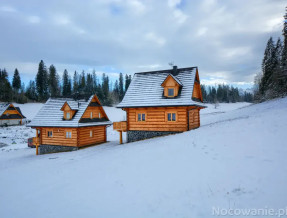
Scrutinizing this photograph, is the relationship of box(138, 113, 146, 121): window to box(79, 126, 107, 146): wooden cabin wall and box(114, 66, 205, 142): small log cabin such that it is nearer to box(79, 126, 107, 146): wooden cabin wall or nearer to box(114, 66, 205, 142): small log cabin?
box(114, 66, 205, 142): small log cabin

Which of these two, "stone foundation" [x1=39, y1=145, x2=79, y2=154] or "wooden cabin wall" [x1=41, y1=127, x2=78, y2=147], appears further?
"stone foundation" [x1=39, y1=145, x2=79, y2=154]

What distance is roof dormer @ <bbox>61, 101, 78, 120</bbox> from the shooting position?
21422 millimetres

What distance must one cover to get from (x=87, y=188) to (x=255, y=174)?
7.27 meters

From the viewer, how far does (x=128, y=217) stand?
584 cm

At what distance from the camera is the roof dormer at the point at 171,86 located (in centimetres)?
1858

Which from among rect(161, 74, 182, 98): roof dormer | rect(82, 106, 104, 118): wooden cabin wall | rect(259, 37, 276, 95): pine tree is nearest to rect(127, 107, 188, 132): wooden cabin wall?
rect(161, 74, 182, 98): roof dormer

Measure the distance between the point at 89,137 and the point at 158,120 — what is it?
10.3m

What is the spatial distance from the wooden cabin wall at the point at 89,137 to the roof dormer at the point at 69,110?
220cm

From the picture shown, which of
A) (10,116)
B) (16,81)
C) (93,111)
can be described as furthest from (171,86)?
(16,81)

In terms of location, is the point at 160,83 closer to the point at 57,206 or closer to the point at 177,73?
the point at 177,73

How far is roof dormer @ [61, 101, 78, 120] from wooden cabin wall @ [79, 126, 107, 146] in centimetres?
220

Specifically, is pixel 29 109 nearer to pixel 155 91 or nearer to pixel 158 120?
pixel 155 91

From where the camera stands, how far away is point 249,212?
519 centimetres

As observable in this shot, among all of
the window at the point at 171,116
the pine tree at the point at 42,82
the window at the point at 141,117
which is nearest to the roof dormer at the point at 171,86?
the window at the point at 171,116
